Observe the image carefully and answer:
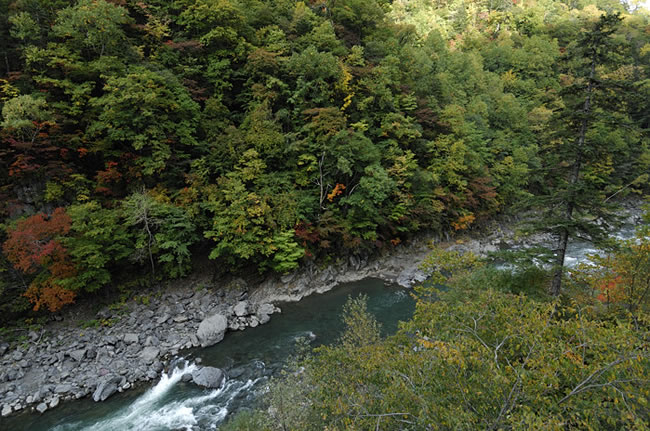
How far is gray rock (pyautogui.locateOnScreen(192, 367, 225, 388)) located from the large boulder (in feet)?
5.88

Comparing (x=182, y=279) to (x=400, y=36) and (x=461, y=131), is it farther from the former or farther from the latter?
(x=400, y=36)

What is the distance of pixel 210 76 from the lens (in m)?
19.8

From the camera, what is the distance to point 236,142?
17.7 meters

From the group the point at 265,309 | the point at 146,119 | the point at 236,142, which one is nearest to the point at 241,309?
the point at 265,309

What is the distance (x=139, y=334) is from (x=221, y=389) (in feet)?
16.5

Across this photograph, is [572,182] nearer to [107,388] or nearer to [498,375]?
[498,375]

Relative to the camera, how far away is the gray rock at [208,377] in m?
11.0

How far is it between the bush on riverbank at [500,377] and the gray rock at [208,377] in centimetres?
586

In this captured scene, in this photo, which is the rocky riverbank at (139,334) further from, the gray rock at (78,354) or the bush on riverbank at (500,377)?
the bush on riverbank at (500,377)

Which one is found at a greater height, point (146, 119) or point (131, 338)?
point (146, 119)

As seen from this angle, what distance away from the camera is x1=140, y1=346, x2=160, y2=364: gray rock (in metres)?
12.0

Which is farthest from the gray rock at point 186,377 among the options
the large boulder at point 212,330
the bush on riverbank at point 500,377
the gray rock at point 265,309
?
the bush on riverbank at point 500,377

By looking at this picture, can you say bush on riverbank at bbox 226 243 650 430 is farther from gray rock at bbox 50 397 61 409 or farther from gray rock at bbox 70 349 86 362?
gray rock at bbox 70 349 86 362

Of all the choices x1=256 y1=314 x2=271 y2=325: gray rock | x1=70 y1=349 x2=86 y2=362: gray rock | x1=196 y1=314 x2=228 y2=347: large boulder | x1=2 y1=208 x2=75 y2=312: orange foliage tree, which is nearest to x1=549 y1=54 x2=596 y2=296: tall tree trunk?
x1=256 y1=314 x2=271 y2=325: gray rock
